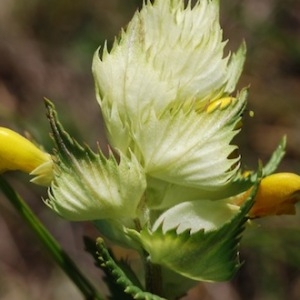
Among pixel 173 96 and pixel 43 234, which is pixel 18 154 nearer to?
pixel 43 234

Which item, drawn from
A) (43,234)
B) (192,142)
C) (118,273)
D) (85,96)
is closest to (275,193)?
(192,142)

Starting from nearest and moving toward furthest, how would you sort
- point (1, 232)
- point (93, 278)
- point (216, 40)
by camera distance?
point (216, 40) < point (93, 278) < point (1, 232)

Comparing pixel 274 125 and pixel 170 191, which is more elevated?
pixel 170 191

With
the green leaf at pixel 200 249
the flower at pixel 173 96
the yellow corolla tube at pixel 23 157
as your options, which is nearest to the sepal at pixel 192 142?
the flower at pixel 173 96

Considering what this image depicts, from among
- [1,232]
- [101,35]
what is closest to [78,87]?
[101,35]

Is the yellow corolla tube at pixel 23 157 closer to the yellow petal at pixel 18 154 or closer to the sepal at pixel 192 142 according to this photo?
the yellow petal at pixel 18 154

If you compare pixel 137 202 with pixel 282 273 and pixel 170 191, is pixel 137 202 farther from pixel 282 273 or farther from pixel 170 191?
pixel 282 273

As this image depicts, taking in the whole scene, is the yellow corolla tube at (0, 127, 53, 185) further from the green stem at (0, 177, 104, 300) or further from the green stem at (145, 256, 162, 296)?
the green stem at (145, 256, 162, 296)

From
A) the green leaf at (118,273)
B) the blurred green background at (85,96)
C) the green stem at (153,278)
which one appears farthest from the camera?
the blurred green background at (85,96)
